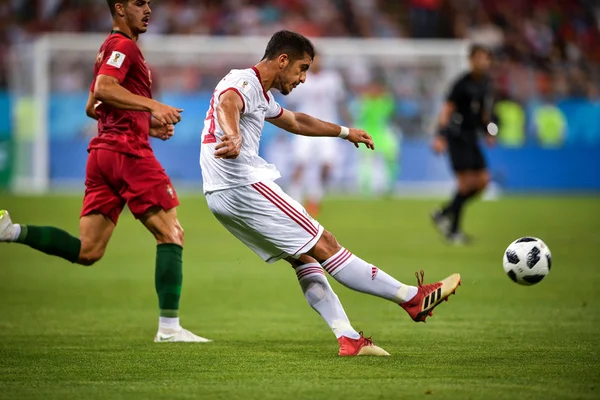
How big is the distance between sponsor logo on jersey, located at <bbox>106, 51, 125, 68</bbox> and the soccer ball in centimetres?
305

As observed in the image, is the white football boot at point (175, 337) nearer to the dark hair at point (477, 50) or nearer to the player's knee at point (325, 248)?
the player's knee at point (325, 248)

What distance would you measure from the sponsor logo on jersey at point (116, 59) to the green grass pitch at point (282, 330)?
72.8 inches

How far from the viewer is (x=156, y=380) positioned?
18.6 ft

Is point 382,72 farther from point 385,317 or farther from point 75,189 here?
point 385,317

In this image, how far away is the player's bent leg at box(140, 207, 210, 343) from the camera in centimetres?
716

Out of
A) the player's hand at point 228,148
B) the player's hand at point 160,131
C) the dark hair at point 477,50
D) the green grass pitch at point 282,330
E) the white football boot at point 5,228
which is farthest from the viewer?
the dark hair at point 477,50

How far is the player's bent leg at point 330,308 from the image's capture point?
654cm

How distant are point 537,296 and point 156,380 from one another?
195 inches

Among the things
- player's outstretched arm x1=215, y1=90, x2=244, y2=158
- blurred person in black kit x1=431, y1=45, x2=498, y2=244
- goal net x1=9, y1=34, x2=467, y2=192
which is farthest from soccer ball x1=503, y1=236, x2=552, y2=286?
goal net x1=9, y1=34, x2=467, y2=192

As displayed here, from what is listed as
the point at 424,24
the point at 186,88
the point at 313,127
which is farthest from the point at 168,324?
the point at 424,24

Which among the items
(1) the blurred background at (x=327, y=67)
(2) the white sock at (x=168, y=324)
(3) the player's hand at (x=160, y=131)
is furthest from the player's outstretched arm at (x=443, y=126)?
(1) the blurred background at (x=327, y=67)

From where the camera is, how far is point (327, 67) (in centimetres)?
2595

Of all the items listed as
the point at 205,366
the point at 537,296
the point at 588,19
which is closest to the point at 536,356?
the point at 205,366

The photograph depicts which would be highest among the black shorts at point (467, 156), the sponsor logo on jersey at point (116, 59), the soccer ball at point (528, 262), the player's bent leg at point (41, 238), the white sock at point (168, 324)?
the black shorts at point (467, 156)
